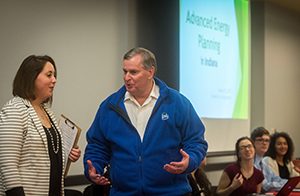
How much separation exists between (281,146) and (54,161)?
3.43 metres

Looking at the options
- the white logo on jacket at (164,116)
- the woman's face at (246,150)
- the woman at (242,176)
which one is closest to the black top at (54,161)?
the white logo on jacket at (164,116)

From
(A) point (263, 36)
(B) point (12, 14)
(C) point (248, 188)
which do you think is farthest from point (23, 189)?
(A) point (263, 36)

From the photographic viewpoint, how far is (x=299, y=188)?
4.53m

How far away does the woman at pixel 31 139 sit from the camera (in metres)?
A: 2.41

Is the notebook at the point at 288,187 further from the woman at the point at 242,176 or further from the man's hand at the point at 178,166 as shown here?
the man's hand at the point at 178,166

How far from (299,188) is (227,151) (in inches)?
56.5

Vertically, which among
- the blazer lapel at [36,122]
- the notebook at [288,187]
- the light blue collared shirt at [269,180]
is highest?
the blazer lapel at [36,122]

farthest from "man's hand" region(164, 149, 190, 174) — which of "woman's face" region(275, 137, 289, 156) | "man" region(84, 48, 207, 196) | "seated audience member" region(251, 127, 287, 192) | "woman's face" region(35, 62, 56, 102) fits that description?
"woman's face" region(275, 137, 289, 156)

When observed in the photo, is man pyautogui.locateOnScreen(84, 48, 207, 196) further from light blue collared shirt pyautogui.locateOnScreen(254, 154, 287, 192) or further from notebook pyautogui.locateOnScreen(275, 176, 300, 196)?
light blue collared shirt pyautogui.locateOnScreen(254, 154, 287, 192)

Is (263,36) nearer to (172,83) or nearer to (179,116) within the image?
(172,83)

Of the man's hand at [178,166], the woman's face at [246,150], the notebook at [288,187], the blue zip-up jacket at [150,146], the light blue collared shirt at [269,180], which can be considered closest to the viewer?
the man's hand at [178,166]

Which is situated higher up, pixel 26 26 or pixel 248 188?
pixel 26 26

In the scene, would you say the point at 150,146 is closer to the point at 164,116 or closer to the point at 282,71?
the point at 164,116

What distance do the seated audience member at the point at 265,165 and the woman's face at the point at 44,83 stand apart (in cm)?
296
